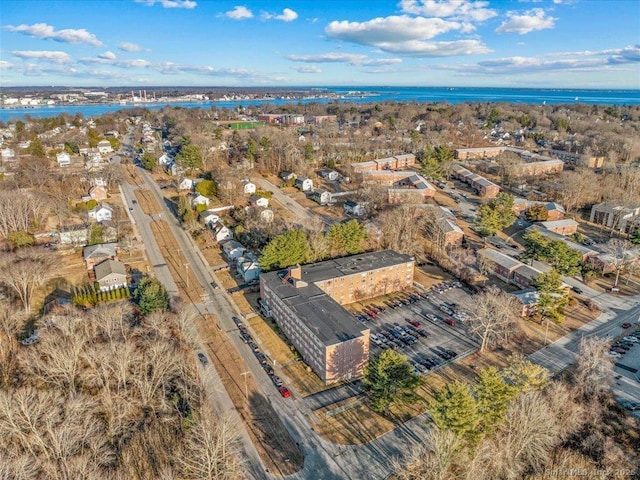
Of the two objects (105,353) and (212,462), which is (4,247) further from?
(212,462)

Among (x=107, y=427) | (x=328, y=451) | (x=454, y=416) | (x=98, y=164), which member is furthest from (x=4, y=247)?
(x=454, y=416)

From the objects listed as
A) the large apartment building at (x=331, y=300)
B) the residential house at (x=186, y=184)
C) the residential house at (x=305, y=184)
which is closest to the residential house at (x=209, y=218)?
the residential house at (x=186, y=184)

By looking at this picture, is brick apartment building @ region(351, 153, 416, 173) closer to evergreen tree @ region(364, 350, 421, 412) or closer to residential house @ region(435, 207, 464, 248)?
residential house @ region(435, 207, 464, 248)

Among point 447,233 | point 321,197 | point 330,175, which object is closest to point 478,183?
point 447,233

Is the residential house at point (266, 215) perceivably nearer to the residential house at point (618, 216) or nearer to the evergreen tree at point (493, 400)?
the evergreen tree at point (493, 400)

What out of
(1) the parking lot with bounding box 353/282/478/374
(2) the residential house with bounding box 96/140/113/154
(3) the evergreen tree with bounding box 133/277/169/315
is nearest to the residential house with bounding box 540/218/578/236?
(1) the parking lot with bounding box 353/282/478/374

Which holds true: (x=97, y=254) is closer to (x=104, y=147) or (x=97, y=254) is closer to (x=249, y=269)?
(x=249, y=269)
